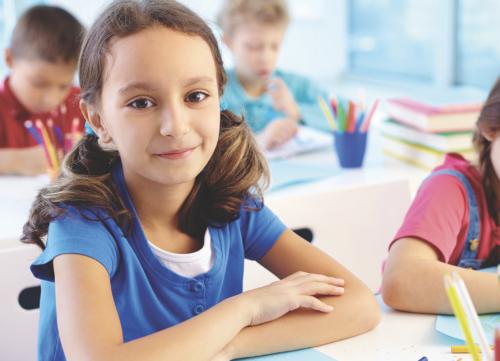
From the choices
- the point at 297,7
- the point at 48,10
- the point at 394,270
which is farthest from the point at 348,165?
the point at 297,7

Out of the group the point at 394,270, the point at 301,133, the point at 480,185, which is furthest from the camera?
the point at 301,133

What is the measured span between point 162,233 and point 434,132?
964 millimetres

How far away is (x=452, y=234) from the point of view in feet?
4.11

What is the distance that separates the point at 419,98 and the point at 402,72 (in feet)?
4.74

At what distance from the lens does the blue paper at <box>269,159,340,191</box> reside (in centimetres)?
177

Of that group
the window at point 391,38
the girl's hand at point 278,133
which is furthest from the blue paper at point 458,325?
the window at point 391,38

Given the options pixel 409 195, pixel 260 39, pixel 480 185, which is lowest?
pixel 409 195

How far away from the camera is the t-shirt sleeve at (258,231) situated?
Result: 1199 mm

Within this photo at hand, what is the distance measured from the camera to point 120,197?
1104 mm

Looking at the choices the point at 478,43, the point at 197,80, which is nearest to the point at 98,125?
the point at 197,80

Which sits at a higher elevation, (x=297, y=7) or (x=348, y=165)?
(x=297, y=7)

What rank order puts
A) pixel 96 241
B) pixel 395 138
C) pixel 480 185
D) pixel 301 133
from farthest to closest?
1. pixel 301 133
2. pixel 395 138
3. pixel 480 185
4. pixel 96 241

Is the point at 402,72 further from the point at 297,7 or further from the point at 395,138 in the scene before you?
the point at 395,138

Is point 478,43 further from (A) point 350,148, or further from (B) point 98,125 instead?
(B) point 98,125
